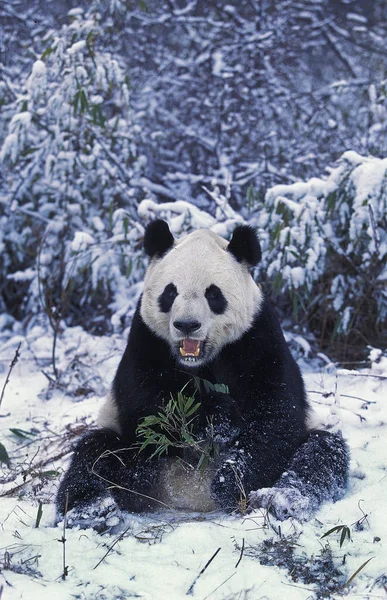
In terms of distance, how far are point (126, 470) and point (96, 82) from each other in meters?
4.42

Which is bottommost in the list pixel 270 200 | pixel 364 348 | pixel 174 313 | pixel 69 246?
pixel 364 348

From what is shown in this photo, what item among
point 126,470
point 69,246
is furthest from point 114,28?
point 126,470

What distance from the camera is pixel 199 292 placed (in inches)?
114

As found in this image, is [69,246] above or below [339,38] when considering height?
below

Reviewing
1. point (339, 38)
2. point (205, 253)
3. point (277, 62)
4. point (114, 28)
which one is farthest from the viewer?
point (339, 38)

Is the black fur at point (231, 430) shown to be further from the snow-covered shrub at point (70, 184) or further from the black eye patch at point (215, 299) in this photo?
the snow-covered shrub at point (70, 184)

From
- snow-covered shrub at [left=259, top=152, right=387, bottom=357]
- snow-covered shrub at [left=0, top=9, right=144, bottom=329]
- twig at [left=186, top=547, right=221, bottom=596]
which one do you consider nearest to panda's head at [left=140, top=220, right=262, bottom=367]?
twig at [left=186, top=547, right=221, bottom=596]

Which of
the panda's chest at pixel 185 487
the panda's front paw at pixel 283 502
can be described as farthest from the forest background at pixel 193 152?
the panda's front paw at pixel 283 502

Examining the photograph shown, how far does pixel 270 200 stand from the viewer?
17.6ft

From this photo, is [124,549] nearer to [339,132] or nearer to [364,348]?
[364,348]

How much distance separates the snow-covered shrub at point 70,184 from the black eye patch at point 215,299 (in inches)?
108

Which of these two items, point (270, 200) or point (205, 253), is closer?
point (205, 253)

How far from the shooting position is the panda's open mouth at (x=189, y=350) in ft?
9.21

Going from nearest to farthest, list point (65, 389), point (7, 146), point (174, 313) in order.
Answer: point (174, 313), point (65, 389), point (7, 146)
